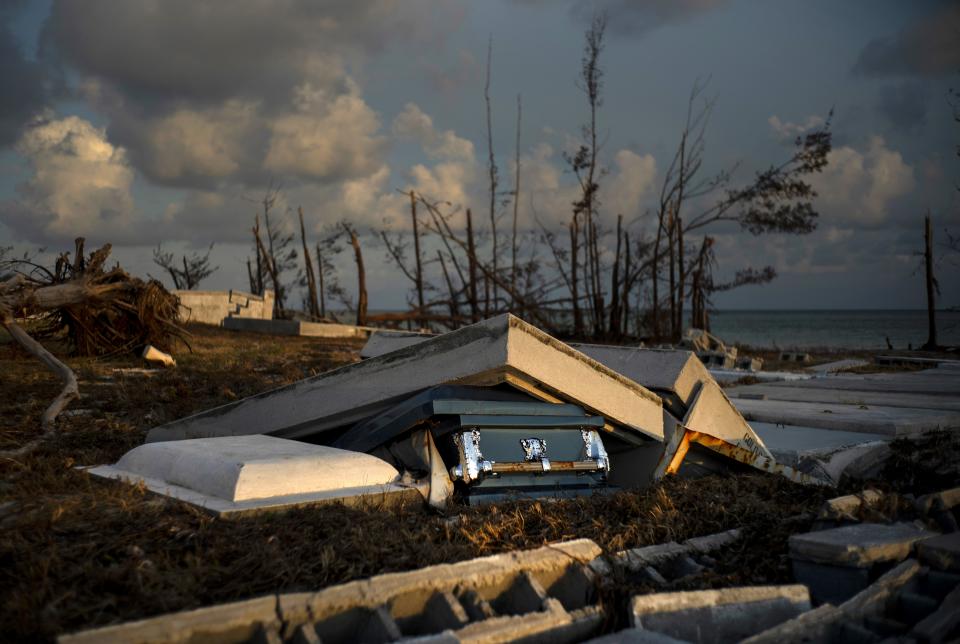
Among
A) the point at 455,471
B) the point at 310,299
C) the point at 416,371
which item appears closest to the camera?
the point at 455,471

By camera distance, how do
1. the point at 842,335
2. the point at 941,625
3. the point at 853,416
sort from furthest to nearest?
the point at 842,335, the point at 853,416, the point at 941,625

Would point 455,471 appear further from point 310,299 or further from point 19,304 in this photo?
point 310,299

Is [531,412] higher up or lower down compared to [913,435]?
higher up

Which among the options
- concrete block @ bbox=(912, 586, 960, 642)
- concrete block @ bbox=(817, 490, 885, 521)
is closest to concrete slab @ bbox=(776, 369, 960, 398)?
concrete block @ bbox=(817, 490, 885, 521)

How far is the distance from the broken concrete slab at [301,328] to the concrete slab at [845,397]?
842 cm

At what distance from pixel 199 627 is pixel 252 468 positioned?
1255 mm

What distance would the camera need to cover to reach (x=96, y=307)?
7852mm

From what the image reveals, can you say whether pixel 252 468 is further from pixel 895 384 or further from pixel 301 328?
→ pixel 301 328

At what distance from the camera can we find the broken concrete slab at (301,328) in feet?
48.5

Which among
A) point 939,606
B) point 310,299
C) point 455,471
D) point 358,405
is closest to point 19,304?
point 358,405

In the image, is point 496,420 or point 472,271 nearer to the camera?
point 496,420

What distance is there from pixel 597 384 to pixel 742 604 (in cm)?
193

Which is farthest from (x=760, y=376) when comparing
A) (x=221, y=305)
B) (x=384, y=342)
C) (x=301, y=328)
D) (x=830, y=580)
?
(x=221, y=305)

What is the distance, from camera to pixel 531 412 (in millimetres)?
3920
